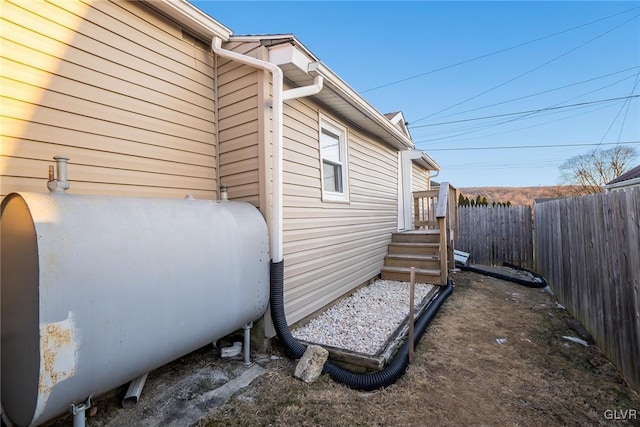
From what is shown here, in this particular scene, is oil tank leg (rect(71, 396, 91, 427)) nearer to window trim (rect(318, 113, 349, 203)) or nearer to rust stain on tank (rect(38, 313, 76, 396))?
rust stain on tank (rect(38, 313, 76, 396))

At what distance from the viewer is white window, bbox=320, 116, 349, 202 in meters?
4.57

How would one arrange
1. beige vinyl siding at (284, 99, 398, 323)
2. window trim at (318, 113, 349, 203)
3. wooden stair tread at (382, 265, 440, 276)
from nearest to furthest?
beige vinyl siding at (284, 99, 398, 323)
window trim at (318, 113, 349, 203)
wooden stair tread at (382, 265, 440, 276)

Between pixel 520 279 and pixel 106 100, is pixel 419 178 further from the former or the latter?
pixel 106 100

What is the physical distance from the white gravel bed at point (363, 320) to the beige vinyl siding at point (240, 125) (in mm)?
1732

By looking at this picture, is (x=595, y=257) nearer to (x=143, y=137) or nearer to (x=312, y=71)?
(x=312, y=71)

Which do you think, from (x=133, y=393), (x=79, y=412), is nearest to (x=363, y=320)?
(x=133, y=393)

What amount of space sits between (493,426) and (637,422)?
1.02 meters

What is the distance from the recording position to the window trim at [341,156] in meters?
4.39

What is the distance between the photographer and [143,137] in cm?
283

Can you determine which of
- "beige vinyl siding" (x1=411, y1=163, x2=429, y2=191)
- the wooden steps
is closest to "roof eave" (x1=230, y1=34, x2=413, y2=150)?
the wooden steps

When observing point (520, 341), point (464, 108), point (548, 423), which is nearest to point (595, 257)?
point (520, 341)

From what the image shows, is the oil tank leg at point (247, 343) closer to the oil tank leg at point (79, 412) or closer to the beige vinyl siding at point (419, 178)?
the oil tank leg at point (79, 412)

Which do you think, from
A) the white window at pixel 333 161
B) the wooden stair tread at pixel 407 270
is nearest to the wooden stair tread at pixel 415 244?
the wooden stair tread at pixel 407 270

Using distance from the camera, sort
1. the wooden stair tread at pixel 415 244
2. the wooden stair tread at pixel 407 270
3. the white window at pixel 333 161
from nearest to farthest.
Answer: the white window at pixel 333 161, the wooden stair tread at pixel 407 270, the wooden stair tread at pixel 415 244
